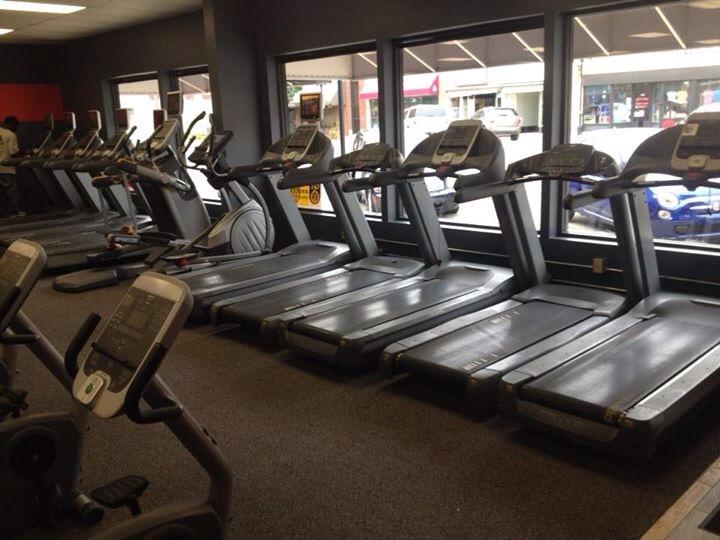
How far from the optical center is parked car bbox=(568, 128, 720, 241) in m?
4.65

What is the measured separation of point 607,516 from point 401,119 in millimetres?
4648

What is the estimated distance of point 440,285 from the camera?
5.02 m

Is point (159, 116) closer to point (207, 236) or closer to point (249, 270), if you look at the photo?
point (207, 236)

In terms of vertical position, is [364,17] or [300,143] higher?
[364,17]

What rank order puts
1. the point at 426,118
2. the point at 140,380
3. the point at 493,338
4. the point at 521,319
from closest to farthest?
the point at 140,380 → the point at 493,338 → the point at 521,319 → the point at 426,118

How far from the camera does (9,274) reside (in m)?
2.56

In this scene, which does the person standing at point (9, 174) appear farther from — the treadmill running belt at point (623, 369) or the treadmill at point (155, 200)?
the treadmill running belt at point (623, 369)

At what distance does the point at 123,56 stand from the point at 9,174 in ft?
8.65

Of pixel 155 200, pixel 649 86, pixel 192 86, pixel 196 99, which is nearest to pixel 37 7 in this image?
pixel 192 86

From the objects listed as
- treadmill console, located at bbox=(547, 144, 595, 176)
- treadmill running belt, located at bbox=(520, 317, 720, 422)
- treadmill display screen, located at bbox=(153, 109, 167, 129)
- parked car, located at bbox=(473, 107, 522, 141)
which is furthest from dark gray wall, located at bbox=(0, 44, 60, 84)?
treadmill running belt, located at bbox=(520, 317, 720, 422)

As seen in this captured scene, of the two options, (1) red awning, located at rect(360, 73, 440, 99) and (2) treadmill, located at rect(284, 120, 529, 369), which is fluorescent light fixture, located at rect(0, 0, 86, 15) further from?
(2) treadmill, located at rect(284, 120, 529, 369)

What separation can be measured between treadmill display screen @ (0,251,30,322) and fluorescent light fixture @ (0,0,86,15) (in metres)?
5.86

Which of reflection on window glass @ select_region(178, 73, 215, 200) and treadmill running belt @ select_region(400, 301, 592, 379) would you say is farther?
reflection on window glass @ select_region(178, 73, 215, 200)

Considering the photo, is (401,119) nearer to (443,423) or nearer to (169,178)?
(169,178)
